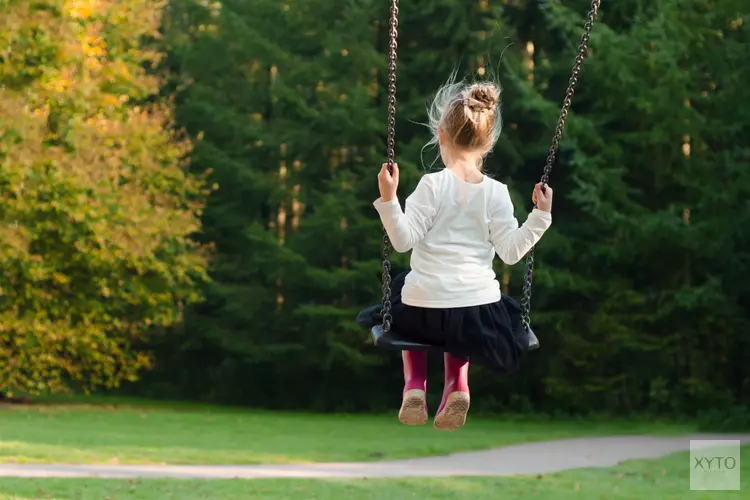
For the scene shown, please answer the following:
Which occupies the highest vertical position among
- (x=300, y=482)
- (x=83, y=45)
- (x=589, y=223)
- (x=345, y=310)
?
(x=83, y=45)

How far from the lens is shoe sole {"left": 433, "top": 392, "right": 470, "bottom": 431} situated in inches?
205

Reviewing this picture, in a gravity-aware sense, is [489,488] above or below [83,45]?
below

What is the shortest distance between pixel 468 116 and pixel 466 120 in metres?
0.02

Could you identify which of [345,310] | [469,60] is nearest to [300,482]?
[345,310]

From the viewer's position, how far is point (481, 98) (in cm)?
510

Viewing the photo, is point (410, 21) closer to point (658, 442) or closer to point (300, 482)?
point (658, 442)

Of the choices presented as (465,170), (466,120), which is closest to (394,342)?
(465,170)

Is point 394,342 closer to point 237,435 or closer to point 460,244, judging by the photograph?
point 460,244

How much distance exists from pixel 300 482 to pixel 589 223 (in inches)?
325

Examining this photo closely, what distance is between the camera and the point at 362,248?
25156 mm

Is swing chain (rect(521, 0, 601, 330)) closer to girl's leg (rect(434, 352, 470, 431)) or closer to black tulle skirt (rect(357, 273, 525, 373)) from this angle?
black tulle skirt (rect(357, 273, 525, 373))

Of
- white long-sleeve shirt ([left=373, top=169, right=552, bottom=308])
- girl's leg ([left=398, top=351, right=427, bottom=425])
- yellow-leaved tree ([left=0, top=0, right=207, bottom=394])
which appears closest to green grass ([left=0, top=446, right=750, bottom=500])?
yellow-leaved tree ([left=0, top=0, right=207, bottom=394])

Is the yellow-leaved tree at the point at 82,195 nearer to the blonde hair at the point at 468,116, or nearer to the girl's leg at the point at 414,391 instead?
the girl's leg at the point at 414,391

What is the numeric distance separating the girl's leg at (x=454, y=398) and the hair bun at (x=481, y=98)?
3.17ft
